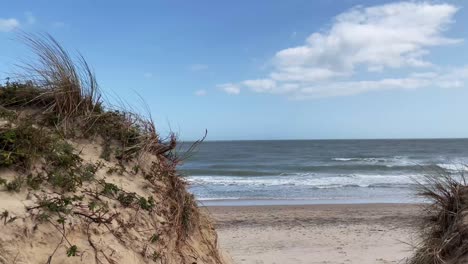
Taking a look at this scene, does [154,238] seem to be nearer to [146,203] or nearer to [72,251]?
[146,203]

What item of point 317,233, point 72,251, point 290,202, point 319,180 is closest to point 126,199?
point 72,251

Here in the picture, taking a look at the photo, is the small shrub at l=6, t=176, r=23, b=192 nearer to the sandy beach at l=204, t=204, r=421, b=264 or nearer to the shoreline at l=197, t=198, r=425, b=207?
the sandy beach at l=204, t=204, r=421, b=264

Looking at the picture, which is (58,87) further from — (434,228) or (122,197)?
(434,228)

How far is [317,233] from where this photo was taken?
1212 cm

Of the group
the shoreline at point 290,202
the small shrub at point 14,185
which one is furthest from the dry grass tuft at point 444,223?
the shoreline at point 290,202

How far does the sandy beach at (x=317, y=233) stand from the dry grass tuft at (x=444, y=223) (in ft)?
6.58

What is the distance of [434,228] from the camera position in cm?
478

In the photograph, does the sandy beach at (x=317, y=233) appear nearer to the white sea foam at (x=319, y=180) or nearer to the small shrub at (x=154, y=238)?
the small shrub at (x=154, y=238)

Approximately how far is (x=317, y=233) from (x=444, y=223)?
7.69 m

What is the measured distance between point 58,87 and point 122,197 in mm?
1324

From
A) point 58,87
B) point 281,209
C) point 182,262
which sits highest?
point 58,87

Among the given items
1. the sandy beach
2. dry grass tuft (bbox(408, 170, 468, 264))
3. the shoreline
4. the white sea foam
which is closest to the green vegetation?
dry grass tuft (bbox(408, 170, 468, 264))

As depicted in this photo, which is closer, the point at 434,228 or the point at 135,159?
the point at 135,159

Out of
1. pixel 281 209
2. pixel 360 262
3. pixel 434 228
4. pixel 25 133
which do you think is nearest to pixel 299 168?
pixel 281 209
